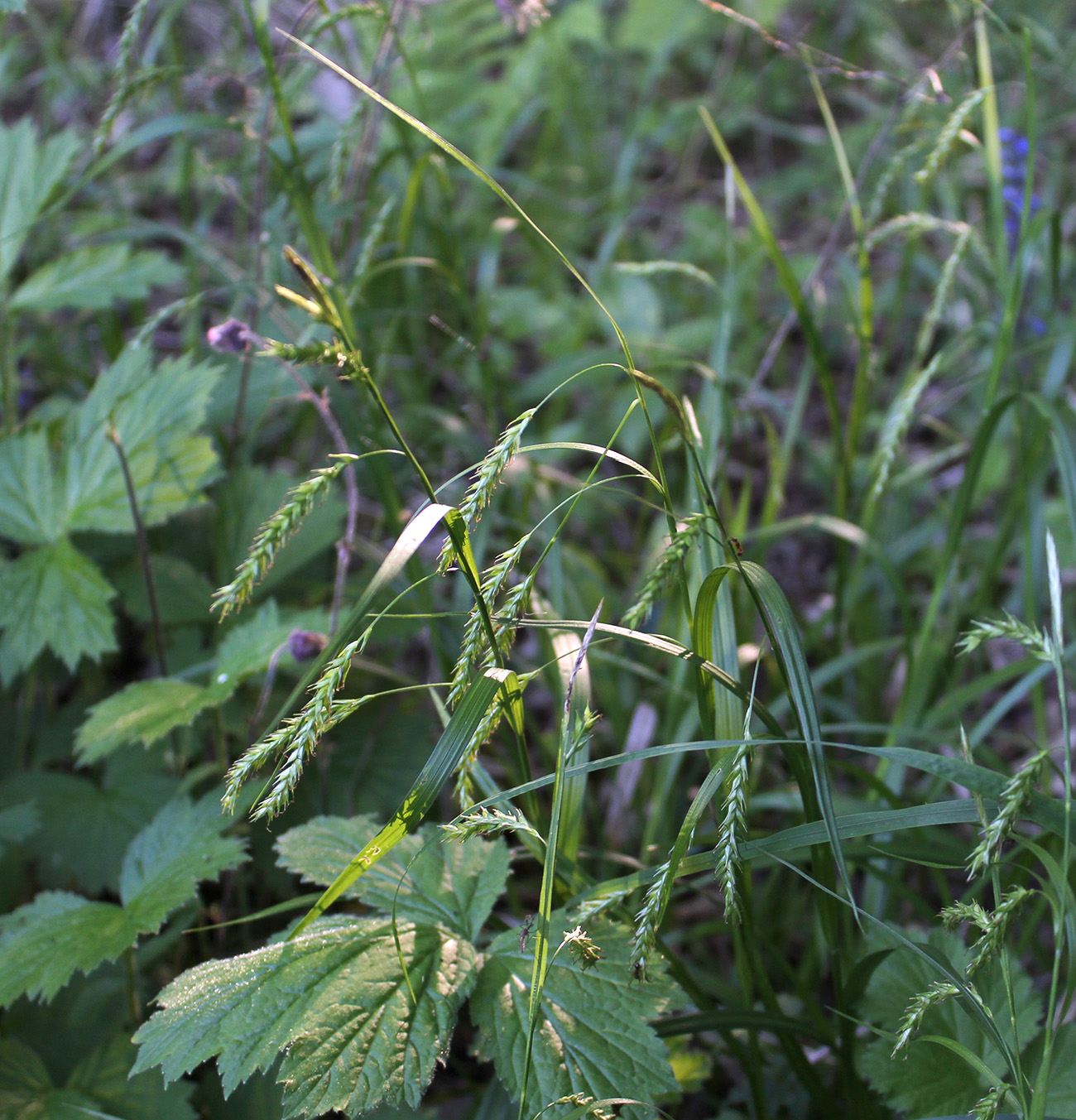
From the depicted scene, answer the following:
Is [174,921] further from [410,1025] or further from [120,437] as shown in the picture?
[120,437]

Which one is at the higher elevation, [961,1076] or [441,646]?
[441,646]

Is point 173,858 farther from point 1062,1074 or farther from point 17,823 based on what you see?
point 1062,1074

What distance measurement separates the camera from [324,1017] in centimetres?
97

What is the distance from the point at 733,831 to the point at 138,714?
3.46 feet

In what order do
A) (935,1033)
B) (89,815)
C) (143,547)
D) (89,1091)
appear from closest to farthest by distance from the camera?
(935,1033) → (89,1091) → (143,547) → (89,815)

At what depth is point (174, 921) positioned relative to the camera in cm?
154

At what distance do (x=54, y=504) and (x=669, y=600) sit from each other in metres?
1.27

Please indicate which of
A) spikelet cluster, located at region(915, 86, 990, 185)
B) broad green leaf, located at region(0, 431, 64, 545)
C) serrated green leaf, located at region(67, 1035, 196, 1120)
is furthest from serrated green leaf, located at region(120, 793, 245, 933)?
spikelet cluster, located at region(915, 86, 990, 185)

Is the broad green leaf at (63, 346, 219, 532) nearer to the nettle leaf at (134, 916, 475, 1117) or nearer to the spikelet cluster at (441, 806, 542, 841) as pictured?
the nettle leaf at (134, 916, 475, 1117)

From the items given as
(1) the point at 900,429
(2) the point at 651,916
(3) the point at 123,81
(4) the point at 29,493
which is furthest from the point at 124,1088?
(3) the point at 123,81

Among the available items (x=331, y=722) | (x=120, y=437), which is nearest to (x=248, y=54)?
(x=120, y=437)

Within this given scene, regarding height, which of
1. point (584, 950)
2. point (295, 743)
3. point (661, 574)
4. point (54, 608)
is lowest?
point (54, 608)

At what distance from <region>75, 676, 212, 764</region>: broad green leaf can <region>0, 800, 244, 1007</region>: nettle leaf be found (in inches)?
5.4

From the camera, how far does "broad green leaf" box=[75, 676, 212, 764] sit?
1390mm
